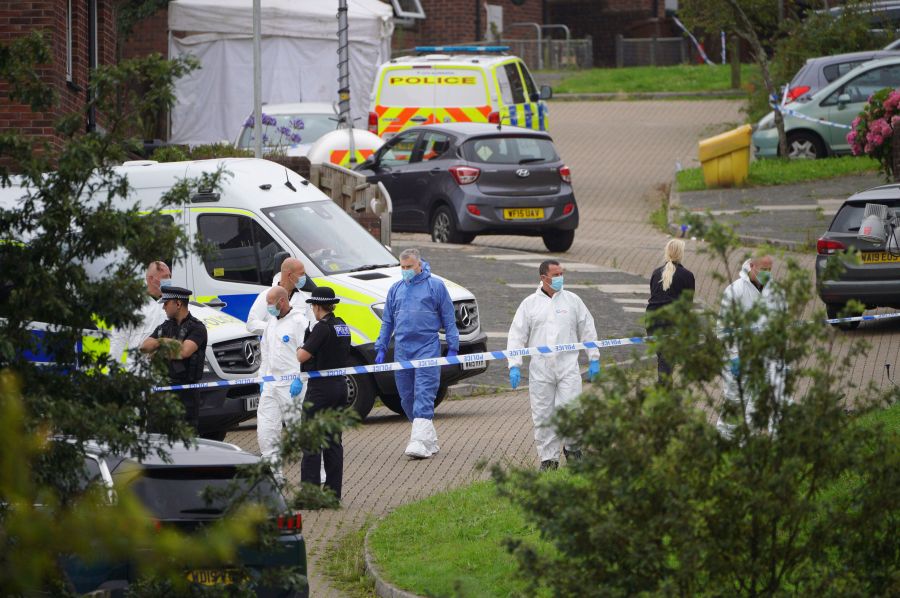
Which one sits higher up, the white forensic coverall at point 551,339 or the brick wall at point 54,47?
the brick wall at point 54,47

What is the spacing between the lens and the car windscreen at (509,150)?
2214 cm

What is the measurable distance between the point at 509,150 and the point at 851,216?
6268 mm

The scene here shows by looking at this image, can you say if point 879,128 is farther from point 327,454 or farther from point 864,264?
point 327,454

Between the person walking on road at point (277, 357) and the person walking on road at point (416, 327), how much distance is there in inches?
46.7

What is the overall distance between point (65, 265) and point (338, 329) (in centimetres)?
609

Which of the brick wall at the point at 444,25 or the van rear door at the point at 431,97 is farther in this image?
the brick wall at the point at 444,25

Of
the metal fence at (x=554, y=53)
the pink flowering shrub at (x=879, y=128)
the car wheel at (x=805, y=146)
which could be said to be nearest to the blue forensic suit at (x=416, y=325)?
the pink flowering shrub at (x=879, y=128)

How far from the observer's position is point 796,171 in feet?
93.2

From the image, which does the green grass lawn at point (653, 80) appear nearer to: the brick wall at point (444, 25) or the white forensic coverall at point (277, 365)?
the brick wall at point (444, 25)

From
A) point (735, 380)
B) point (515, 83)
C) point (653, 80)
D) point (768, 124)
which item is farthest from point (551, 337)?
point (653, 80)

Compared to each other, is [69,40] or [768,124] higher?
[69,40]

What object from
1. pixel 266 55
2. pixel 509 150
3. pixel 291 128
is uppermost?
pixel 266 55

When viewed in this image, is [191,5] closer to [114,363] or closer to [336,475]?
[336,475]

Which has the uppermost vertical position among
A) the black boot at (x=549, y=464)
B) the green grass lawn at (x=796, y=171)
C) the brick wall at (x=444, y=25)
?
the brick wall at (x=444, y=25)
